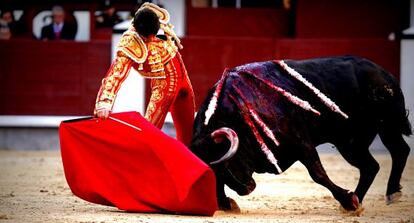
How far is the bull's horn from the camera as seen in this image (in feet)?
16.2

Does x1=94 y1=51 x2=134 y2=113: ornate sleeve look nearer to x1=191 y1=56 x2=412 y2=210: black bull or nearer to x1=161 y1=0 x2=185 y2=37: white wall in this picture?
x1=191 y1=56 x2=412 y2=210: black bull

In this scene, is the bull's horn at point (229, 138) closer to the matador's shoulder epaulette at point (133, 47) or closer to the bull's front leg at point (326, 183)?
the bull's front leg at point (326, 183)

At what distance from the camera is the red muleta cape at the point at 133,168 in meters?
4.98

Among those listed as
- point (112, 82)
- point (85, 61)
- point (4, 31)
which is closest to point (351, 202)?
point (112, 82)

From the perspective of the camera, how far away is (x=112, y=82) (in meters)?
5.25

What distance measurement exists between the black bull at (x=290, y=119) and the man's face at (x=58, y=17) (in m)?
5.25

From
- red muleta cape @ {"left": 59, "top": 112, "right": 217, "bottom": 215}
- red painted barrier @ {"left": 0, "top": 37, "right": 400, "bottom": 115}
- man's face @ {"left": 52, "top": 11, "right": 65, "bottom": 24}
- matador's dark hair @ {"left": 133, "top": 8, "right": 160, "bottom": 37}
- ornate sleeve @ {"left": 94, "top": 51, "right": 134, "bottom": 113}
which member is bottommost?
red painted barrier @ {"left": 0, "top": 37, "right": 400, "bottom": 115}

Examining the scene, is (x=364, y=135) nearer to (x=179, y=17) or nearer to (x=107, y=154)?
(x=107, y=154)

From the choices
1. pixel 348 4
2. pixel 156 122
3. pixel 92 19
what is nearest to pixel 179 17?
pixel 92 19

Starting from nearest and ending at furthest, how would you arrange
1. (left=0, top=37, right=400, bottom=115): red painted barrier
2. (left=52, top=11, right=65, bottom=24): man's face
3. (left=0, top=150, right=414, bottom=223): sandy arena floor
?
(left=0, top=150, right=414, bottom=223): sandy arena floor → (left=0, top=37, right=400, bottom=115): red painted barrier → (left=52, top=11, right=65, bottom=24): man's face

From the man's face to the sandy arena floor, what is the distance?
205 centimetres

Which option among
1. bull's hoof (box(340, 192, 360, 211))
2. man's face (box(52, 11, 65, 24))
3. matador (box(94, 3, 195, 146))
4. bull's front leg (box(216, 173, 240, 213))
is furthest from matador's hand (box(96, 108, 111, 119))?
man's face (box(52, 11, 65, 24))

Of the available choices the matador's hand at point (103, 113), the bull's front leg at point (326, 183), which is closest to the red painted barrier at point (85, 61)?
the matador's hand at point (103, 113)

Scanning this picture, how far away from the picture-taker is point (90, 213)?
5.08 meters
